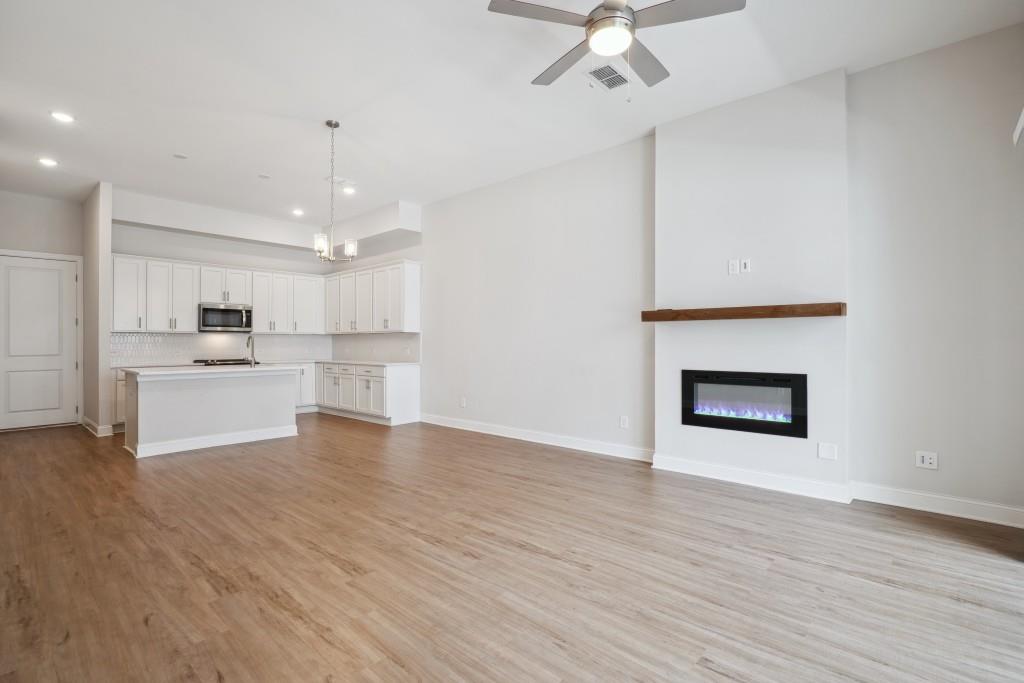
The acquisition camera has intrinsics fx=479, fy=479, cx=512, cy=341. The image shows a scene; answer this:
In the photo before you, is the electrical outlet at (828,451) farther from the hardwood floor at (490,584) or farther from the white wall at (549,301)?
the white wall at (549,301)

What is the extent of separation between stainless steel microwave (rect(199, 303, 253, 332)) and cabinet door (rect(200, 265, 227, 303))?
19 centimetres

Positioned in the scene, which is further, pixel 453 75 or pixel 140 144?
pixel 140 144

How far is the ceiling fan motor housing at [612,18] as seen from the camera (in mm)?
2510

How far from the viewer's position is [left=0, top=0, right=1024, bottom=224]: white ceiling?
9.97 feet

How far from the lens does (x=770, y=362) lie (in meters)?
3.95

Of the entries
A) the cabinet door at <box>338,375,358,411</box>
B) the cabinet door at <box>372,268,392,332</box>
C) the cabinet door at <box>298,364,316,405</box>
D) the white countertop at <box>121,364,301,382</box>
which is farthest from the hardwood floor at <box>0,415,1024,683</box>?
the cabinet door at <box>298,364,316,405</box>

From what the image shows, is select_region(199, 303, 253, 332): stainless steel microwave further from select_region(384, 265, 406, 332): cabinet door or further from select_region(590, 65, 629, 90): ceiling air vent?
select_region(590, 65, 629, 90): ceiling air vent

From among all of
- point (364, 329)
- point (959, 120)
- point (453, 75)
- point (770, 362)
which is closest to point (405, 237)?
point (364, 329)

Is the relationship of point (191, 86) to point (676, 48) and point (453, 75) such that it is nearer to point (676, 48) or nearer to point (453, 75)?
point (453, 75)

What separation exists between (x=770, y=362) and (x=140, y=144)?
639 cm

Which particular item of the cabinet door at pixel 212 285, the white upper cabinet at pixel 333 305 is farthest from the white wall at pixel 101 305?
the white upper cabinet at pixel 333 305

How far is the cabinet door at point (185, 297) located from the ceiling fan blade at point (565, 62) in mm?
6500

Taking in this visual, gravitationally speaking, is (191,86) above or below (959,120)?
above

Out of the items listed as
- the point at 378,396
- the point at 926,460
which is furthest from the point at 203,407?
the point at 926,460
